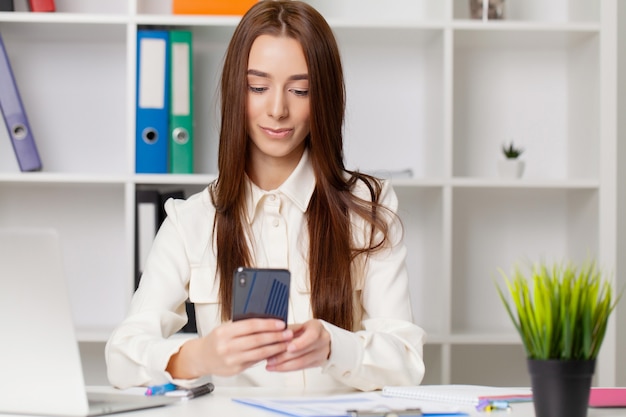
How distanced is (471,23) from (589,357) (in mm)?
1618

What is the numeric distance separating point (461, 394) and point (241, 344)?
12.4 inches

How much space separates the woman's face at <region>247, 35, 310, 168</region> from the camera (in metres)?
1.72

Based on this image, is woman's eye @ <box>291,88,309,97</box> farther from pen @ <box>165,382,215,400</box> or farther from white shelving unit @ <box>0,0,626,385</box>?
white shelving unit @ <box>0,0,626,385</box>

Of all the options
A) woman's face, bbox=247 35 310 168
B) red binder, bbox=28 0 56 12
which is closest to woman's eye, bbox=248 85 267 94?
woman's face, bbox=247 35 310 168

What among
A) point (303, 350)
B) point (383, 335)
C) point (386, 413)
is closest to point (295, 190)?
point (383, 335)

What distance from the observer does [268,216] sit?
5.99 feet

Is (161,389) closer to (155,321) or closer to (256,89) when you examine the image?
(155,321)

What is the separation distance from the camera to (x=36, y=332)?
3.48 feet

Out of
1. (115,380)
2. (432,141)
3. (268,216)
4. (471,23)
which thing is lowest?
(115,380)

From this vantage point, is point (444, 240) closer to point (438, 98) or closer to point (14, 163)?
point (438, 98)

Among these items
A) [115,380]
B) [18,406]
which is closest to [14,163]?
[115,380]

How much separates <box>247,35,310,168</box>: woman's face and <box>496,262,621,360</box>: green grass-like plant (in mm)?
800

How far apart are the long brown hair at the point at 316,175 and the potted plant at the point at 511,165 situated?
2.75ft

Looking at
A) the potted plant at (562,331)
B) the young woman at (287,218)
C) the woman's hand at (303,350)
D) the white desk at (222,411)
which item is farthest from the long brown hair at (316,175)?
the potted plant at (562,331)
